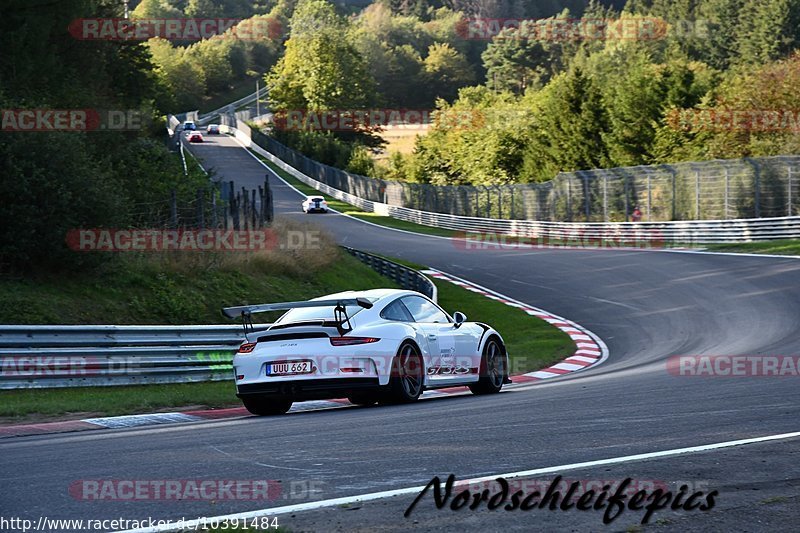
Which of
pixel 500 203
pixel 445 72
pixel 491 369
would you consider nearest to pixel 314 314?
pixel 491 369

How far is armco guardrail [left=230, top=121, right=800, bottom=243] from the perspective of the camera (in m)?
37.4

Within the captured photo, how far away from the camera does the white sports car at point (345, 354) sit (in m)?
11.4

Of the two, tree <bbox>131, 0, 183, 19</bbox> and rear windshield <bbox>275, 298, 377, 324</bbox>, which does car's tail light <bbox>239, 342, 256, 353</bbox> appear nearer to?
rear windshield <bbox>275, 298, 377, 324</bbox>

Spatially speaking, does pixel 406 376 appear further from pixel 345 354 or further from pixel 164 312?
pixel 164 312

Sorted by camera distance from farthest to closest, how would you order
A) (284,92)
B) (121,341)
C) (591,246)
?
(284,92), (591,246), (121,341)

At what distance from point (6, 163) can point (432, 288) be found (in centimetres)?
1198

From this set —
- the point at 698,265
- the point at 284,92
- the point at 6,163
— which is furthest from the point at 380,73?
the point at 6,163

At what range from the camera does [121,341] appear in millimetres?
15188

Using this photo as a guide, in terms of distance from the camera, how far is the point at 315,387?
11352 mm

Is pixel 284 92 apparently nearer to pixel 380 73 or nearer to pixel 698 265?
pixel 380 73

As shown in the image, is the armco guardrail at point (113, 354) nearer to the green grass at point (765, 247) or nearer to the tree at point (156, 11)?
the green grass at point (765, 247)

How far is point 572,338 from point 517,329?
218 cm

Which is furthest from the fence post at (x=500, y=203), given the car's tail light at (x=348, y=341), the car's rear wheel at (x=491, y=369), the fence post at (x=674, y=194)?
the car's tail light at (x=348, y=341)

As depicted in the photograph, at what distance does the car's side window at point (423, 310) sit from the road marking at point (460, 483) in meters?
5.69
